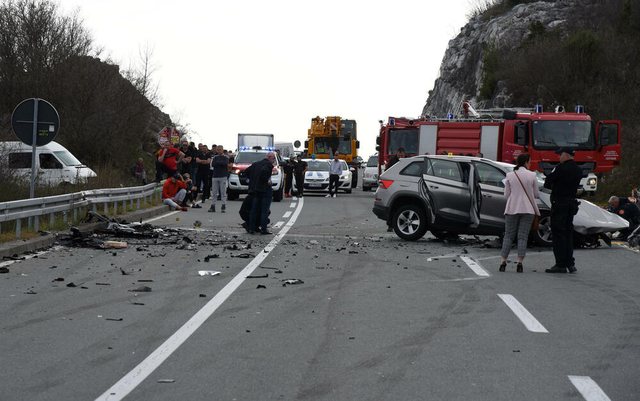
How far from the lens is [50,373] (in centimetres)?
716

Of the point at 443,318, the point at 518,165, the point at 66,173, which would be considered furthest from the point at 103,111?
the point at 443,318

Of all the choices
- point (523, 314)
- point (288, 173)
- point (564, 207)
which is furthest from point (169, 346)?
point (288, 173)

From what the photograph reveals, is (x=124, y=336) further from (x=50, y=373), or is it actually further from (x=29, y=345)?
(x=50, y=373)

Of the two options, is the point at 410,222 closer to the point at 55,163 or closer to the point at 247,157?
the point at 55,163

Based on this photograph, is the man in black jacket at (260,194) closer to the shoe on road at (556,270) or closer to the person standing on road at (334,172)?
the shoe on road at (556,270)

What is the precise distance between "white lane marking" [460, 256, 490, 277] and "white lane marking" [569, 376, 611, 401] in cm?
684

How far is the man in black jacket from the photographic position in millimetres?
20859

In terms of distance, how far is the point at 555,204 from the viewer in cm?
1470

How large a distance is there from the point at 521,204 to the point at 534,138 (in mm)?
17039

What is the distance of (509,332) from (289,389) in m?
3.16

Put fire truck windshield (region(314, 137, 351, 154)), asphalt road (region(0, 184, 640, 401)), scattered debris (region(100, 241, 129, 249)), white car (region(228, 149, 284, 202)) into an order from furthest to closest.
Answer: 1. fire truck windshield (region(314, 137, 351, 154))
2. white car (region(228, 149, 284, 202))
3. scattered debris (region(100, 241, 129, 249))
4. asphalt road (region(0, 184, 640, 401))

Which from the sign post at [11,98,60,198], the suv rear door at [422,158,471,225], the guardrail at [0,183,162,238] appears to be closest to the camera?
the guardrail at [0,183,162,238]

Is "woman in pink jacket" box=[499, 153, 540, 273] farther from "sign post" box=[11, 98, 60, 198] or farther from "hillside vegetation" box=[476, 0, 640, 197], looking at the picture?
"hillside vegetation" box=[476, 0, 640, 197]

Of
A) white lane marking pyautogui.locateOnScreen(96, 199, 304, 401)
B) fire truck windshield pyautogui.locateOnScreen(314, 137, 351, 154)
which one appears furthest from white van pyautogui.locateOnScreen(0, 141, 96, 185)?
fire truck windshield pyautogui.locateOnScreen(314, 137, 351, 154)
